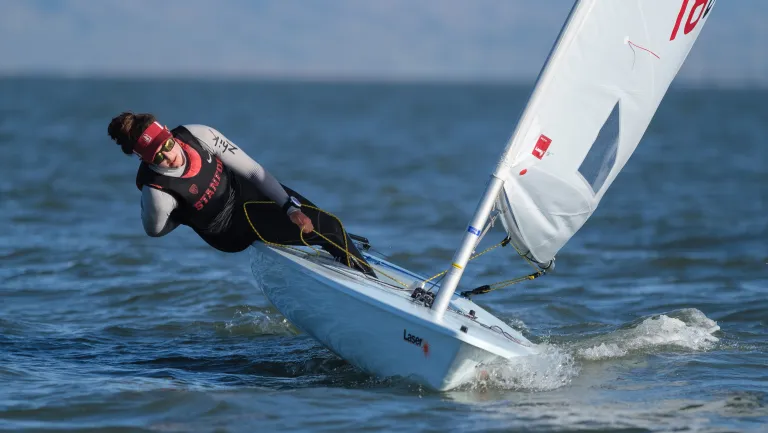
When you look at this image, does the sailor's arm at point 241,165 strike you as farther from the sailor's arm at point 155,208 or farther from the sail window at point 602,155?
the sail window at point 602,155

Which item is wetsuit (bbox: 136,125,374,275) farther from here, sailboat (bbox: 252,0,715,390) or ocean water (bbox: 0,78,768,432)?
ocean water (bbox: 0,78,768,432)

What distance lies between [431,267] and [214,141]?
12.7 ft

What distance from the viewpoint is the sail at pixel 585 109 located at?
14.7ft

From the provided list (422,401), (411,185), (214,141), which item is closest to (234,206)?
(214,141)

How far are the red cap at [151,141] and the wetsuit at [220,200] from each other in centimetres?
11

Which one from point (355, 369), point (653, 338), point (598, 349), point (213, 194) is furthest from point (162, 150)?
point (653, 338)

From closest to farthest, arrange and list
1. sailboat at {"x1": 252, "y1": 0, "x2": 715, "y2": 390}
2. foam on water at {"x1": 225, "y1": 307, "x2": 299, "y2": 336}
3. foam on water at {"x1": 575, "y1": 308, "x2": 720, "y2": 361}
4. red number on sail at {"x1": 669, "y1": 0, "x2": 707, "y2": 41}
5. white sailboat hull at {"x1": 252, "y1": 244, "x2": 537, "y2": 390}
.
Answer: white sailboat hull at {"x1": 252, "y1": 244, "x2": 537, "y2": 390}, sailboat at {"x1": 252, "y1": 0, "x2": 715, "y2": 390}, red number on sail at {"x1": 669, "y1": 0, "x2": 707, "y2": 41}, foam on water at {"x1": 575, "y1": 308, "x2": 720, "y2": 361}, foam on water at {"x1": 225, "y1": 307, "x2": 299, "y2": 336}

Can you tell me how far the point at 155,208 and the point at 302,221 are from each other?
29.1 inches

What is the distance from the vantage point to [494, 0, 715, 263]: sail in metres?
4.49

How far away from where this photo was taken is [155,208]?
4.45m

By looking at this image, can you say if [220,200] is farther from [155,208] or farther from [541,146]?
[541,146]

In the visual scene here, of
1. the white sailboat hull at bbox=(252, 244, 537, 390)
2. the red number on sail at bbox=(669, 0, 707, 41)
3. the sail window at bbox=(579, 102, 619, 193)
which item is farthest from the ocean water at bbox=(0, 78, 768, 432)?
the red number on sail at bbox=(669, 0, 707, 41)

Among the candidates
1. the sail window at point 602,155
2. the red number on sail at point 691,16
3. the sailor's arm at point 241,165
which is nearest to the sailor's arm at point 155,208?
the sailor's arm at point 241,165

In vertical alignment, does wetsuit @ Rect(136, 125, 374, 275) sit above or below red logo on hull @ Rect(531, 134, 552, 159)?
below
